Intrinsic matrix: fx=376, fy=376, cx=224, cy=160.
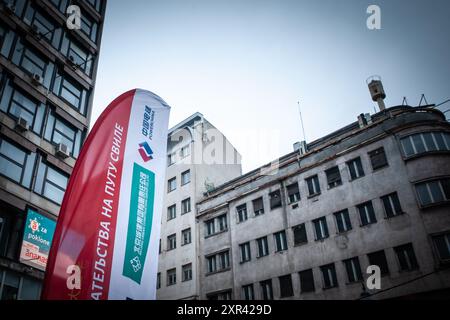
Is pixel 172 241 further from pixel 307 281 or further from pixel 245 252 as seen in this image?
pixel 307 281

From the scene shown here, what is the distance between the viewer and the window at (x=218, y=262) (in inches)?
1276

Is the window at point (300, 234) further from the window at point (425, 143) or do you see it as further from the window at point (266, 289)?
the window at point (425, 143)

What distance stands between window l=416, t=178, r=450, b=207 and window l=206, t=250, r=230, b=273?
1627cm

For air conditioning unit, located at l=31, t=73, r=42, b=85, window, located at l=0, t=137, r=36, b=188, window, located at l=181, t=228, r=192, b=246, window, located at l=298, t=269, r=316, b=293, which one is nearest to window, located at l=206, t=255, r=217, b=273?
window, located at l=181, t=228, r=192, b=246

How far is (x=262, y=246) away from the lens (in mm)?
30156

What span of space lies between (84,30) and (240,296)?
Answer: 2289cm

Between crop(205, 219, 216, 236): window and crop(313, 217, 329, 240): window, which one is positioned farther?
crop(205, 219, 216, 236): window

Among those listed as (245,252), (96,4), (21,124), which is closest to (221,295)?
(245,252)

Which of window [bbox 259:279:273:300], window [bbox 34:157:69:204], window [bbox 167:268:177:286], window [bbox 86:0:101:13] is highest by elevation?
window [bbox 86:0:101:13]

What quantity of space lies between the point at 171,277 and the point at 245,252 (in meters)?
9.10

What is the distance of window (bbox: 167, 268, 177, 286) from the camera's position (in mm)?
35575

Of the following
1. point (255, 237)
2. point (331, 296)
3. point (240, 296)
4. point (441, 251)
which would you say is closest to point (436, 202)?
point (441, 251)

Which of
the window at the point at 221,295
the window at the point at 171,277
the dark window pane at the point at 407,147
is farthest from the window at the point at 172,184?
the dark window pane at the point at 407,147

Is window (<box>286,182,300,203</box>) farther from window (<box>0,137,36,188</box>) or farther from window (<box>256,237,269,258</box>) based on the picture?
window (<box>0,137,36,188</box>)
